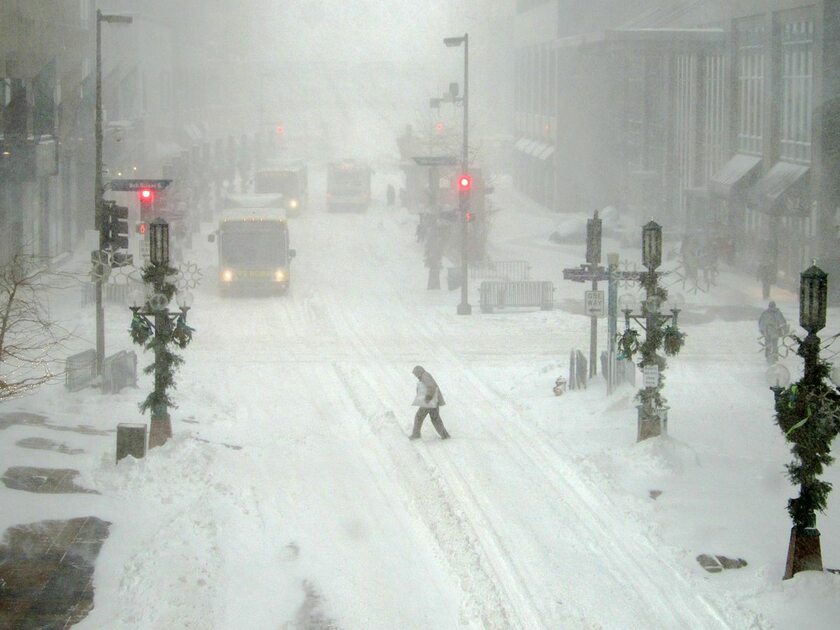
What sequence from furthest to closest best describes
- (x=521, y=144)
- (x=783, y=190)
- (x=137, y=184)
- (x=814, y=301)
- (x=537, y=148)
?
(x=521, y=144) → (x=537, y=148) → (x=783, y=190) → (x=137, y=184) → (x=814, y=301)

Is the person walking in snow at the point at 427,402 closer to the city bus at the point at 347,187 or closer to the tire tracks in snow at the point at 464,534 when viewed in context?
the tire tracks in snow at the point at 464,534

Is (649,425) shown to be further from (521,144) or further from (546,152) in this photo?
(521,144)

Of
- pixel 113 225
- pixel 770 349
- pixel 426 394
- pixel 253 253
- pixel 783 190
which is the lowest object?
pixel 426 394

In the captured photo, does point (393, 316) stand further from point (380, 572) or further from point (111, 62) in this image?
point (111, 62)

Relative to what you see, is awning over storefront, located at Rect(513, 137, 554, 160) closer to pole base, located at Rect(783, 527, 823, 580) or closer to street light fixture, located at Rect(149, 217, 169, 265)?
street light fixture, located at Rect(149, 217, 169, 265)

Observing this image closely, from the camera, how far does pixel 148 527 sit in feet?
46.7

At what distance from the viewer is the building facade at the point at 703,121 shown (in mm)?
37406

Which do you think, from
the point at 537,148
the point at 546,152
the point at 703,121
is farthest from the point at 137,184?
the point at 537,148

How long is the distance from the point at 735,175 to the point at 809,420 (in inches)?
1272

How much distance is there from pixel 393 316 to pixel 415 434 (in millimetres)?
14452

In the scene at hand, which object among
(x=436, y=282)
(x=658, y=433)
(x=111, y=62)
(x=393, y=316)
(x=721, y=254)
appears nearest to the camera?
(x=658, y=433)

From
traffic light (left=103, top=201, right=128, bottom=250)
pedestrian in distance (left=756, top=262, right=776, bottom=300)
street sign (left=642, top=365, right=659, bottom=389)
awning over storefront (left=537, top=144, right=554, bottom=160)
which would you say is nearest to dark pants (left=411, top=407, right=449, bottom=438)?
street sign (left=642, top=365, right=659, bottom=389)

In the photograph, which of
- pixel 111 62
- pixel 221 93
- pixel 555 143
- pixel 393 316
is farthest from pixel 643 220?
pixel 221 93

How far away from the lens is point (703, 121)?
49.4 meters
